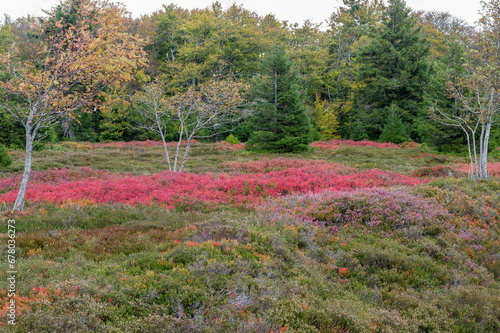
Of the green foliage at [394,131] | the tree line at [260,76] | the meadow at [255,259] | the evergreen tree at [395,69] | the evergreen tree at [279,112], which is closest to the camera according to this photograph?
the meadow at [255,259]

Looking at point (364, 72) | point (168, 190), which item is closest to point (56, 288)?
point (168, 190)

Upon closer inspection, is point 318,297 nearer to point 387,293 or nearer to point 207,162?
point 387,293

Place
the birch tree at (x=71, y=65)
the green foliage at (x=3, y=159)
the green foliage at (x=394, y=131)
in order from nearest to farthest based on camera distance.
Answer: the birch tree at (x=71, y=65) → the green foliage at (x=3, y=159) → the green foliage at (x=394, y=131)

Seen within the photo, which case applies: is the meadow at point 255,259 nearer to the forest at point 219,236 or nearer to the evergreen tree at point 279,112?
the forest at point 219,236

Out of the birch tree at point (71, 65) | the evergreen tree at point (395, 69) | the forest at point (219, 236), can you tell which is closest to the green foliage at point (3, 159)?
the forest at point (219, 236)

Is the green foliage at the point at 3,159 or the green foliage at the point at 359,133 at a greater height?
the green foliage at the point at 359,133

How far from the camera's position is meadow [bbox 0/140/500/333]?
3973mm

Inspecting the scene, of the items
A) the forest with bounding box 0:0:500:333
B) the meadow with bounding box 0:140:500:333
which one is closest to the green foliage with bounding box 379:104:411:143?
the forest with bounding box 0:0:500:333

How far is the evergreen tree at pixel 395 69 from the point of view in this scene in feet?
114

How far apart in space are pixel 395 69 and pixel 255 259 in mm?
37043

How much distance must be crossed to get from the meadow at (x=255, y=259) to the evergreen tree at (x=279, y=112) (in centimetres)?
1425

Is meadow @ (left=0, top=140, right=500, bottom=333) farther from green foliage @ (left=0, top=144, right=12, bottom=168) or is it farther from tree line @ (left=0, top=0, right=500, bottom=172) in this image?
green foliage @ (left=0, top=144, right=12, bottom=168)

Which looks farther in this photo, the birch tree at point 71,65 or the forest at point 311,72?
the forest at point 311,72

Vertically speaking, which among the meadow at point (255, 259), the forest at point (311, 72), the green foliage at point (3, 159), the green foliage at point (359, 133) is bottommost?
the meadow at point (255, 259)
